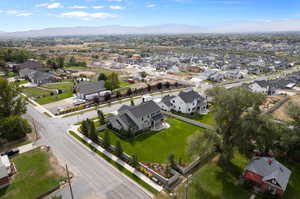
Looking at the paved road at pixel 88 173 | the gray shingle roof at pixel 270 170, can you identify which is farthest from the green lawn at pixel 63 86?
the gray shingle roof at pixel 270 170

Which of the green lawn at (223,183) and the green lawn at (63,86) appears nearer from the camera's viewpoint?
the green lawn at (223,183)

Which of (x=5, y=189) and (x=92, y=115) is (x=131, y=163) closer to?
(x=5, y=189)

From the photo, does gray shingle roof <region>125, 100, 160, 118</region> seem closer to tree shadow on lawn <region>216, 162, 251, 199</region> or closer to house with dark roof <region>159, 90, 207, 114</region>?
house with dark roof <region>159, 90, 207, 114</region>

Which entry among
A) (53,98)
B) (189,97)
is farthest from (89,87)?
(189,97)

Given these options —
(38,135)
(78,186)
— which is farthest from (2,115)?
(78,186)

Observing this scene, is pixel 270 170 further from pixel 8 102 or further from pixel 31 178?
pixel 8 102

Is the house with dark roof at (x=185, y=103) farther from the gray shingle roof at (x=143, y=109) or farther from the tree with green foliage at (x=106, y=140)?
the tree with green foliage at (x=106, y=140)
